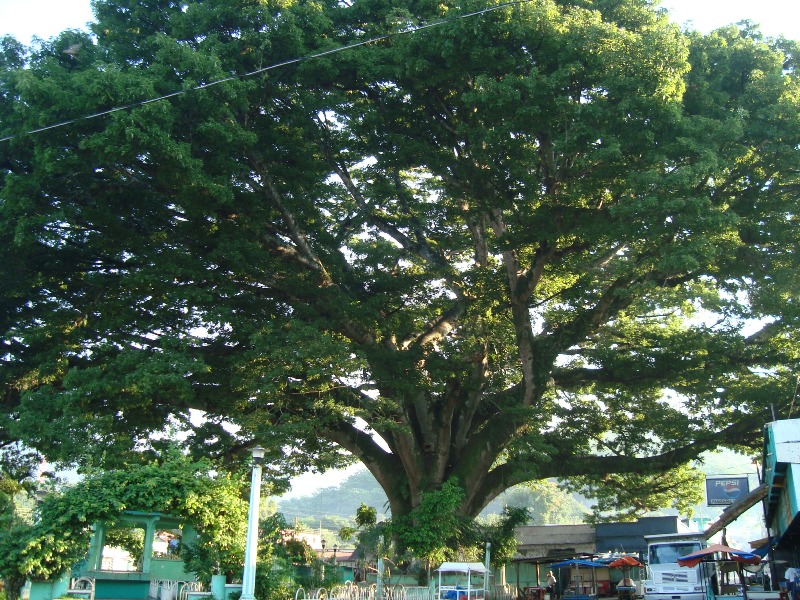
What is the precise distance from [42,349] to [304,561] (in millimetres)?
8043

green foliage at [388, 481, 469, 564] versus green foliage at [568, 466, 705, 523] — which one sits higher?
green foliage at [568, 466, 705, 523]

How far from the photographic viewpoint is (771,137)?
15195 millimetres

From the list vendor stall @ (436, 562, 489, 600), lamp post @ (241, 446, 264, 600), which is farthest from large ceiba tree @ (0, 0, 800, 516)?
lamp post @ (241, 446, 264, 600)

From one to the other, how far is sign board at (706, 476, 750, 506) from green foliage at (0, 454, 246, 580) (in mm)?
19456

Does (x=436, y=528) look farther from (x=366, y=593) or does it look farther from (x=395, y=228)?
(x=395, y=228)

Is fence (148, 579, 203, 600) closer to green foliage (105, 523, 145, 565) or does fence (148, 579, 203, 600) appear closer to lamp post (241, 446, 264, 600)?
lamp post (241, 446, 264, 600)

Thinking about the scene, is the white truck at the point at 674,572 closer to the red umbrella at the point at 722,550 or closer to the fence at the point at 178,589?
the red umbrella at the point at 722,550

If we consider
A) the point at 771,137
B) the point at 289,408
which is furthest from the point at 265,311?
the point at 771,137

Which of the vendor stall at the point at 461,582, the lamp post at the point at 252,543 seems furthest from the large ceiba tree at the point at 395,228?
the lamp post at the point at 252,543

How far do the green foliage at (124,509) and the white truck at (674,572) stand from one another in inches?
466

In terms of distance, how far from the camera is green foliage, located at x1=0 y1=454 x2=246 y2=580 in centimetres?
1142

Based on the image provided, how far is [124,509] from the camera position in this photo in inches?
492

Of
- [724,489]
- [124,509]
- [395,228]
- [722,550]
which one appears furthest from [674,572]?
[124,509]

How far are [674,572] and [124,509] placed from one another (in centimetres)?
1445
